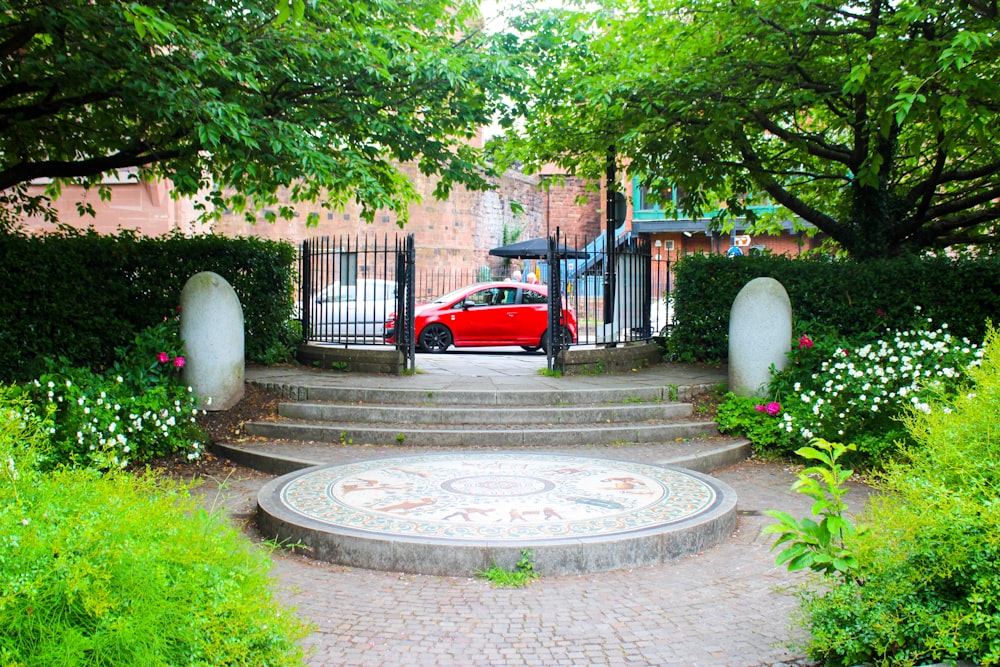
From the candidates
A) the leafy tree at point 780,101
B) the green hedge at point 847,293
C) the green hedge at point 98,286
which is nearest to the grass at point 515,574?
the green hedge at point 98,286

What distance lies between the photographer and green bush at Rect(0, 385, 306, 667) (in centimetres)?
254

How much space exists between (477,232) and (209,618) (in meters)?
37.2

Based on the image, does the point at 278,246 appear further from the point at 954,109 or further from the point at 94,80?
the point at 954,109

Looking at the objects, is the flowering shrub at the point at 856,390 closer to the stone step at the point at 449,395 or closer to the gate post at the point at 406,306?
the stone step at the point at 449,395

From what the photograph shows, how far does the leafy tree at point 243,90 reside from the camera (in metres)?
7.89

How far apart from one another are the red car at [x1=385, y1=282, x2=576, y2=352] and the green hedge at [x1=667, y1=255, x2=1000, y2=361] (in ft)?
17.0

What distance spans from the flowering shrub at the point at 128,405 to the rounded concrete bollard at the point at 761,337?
21.4ft

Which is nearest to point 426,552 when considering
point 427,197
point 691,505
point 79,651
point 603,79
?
point 691,505

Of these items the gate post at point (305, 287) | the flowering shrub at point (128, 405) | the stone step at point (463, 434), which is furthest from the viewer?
the gate post at point (305, 287)

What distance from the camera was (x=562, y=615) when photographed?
461 cm

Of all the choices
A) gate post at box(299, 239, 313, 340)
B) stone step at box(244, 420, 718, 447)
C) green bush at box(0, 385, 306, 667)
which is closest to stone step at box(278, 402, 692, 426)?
stone step at box(244, 420, 718, 447)

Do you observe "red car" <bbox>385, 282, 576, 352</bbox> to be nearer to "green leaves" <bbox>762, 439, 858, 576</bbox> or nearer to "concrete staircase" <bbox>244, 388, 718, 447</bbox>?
"concrete staircase" <bbox>244, 388, 718, 447</bbox>

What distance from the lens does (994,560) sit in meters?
3.13

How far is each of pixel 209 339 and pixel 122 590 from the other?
7069 millimetres
